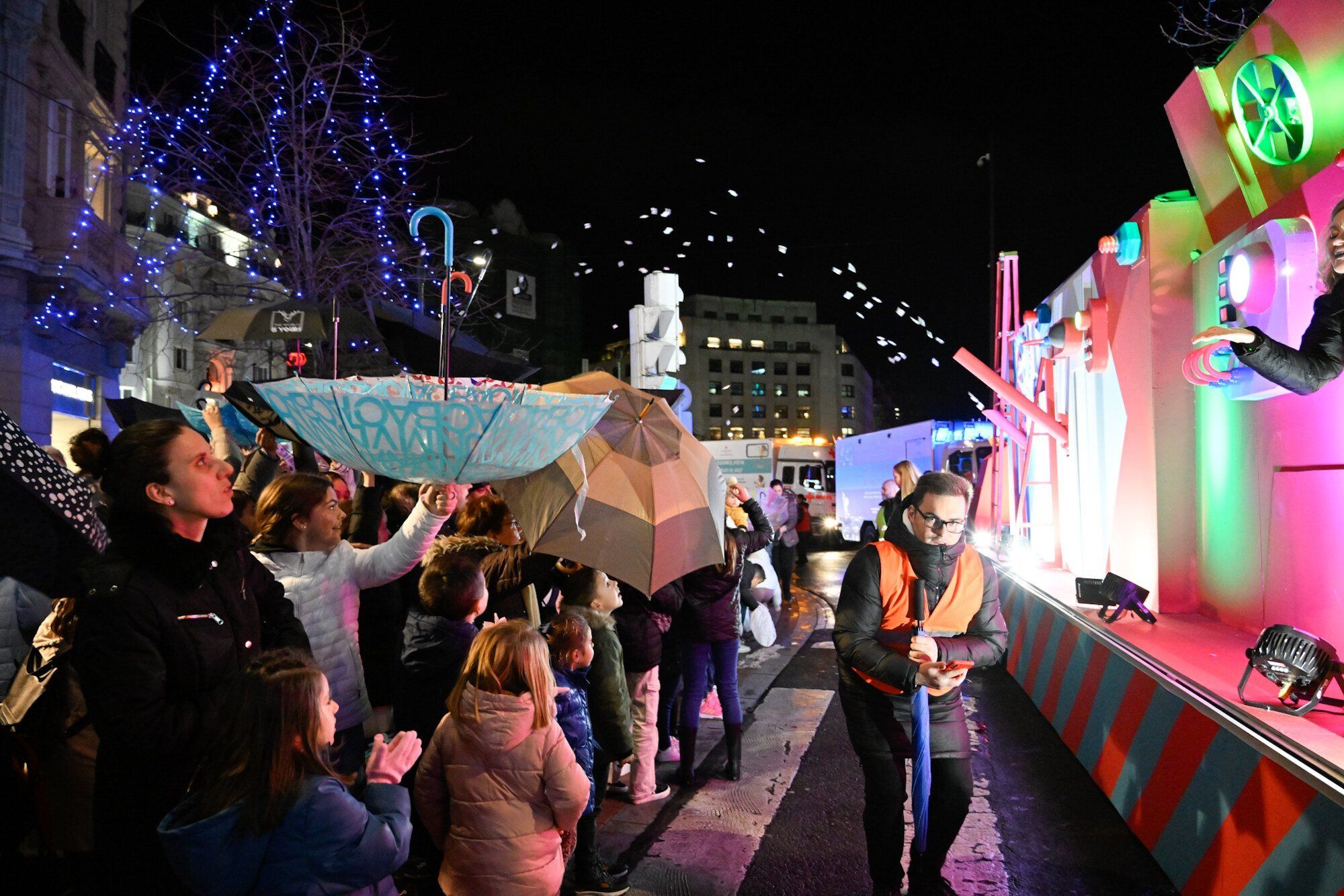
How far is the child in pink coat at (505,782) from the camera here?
124 inches

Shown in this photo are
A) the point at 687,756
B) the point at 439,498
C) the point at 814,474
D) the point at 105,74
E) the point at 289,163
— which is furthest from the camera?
the point at 814,474

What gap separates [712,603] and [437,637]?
7.60 ft

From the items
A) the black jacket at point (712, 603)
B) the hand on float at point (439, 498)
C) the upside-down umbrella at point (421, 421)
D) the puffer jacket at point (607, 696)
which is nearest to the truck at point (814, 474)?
the black jacket at point (712, 603)

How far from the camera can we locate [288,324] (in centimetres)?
739

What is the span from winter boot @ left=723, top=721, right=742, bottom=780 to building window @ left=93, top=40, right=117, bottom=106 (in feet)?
64.8

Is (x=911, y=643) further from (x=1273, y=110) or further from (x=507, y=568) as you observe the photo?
(x=1273, y=110)

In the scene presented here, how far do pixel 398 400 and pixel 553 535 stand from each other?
1639 millimetres

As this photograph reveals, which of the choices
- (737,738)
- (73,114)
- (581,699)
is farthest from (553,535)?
(73,114)

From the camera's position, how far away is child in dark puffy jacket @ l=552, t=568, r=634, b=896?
4285 mm

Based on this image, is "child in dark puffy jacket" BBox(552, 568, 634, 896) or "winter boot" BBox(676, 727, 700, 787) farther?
"winter boot" BBox(676, 727, 700, 787)

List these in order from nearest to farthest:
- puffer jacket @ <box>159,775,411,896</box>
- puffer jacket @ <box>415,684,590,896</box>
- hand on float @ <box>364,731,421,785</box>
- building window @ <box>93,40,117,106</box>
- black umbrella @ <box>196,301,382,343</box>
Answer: puffer jacket @ <box>159,775,411,896</box>
hand on float @ <box>364,731,421,785</box>
puffer jacket @ <box>415,684,590,896</box>
black umbrella @ <box>196,301,382,343</box>
building window @ <box>93,40,117,106</box>

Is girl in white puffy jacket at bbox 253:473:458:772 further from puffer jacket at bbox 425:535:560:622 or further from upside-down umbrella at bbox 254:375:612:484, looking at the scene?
puffer jacket at bbox 425:535:560:622

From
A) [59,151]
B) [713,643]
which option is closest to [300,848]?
[713,643]

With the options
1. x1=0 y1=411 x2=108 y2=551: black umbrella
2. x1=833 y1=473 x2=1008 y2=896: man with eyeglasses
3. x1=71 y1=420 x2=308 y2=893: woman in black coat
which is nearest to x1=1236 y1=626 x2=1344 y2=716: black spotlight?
x1=833 y1=473 x2=1008 y2=896: man with eyeglasses
